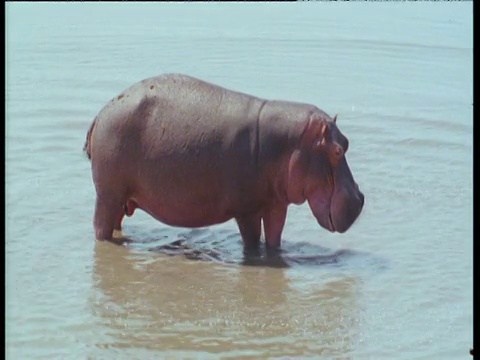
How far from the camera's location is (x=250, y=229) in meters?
8.07

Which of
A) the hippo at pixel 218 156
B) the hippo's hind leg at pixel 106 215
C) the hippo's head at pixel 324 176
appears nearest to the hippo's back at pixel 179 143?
the hippo at pixel 218 156

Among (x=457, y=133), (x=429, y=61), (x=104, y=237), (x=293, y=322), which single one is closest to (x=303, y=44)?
(x=429, y=61)

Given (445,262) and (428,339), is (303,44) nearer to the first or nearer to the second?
(445,262)

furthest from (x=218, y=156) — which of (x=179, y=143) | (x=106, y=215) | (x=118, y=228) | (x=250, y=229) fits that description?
(x=118, y=228)

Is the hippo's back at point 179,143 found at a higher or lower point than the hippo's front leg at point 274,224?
higher

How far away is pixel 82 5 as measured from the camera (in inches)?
802

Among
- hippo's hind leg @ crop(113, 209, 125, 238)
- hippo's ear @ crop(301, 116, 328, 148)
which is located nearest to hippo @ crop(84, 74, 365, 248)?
hippo's ear @ crop(301, 116, 328, 148)

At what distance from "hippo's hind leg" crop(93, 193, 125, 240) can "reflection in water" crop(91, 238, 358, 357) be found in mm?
92

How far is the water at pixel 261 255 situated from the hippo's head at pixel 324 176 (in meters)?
0.39

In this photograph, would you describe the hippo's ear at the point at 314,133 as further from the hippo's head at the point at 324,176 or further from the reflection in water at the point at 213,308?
the reflection in water at the point at 213,308

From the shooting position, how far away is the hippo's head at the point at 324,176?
7.73m

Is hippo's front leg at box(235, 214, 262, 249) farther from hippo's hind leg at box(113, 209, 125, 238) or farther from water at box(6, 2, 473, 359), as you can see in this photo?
hippo's hind leg at box(113, 209, 125, 238)

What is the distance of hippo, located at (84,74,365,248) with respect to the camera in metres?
7.76

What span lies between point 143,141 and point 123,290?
983 mm
